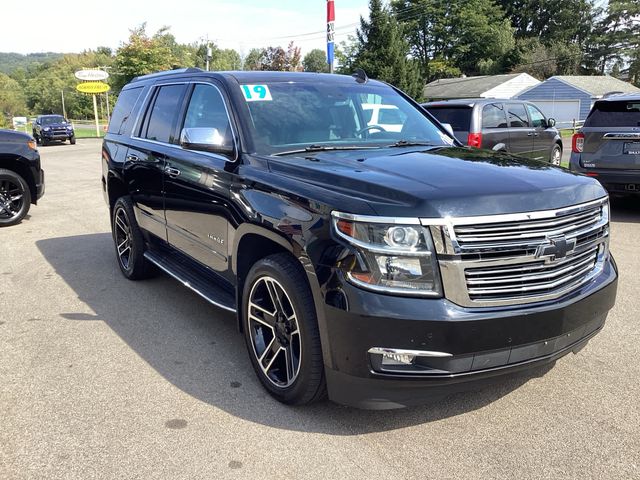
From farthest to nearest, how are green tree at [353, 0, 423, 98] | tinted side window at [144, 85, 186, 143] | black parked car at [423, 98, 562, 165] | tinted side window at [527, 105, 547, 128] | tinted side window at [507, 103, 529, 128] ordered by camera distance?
1. green tree at [353, 0, 423, 98]
2. tinted side window at [527, 105, 547, 128]
3. tinted side window at [507, 103, 529, 128]
4. black parked car at [423, 98, 562, 165]
5. tinted side window at [144, 85, 186, 143]

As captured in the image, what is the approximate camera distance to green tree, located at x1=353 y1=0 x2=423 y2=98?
38.7 metres

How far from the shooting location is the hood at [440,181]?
9.05ft

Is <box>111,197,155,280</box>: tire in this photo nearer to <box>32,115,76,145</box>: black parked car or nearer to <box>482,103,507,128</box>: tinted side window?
<box>482,103,507,128</box>: tinted side window

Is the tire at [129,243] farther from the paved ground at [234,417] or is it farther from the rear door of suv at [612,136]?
the rear door of suv at [612,136]

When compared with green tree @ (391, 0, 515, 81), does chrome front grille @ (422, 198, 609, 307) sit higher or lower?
lower

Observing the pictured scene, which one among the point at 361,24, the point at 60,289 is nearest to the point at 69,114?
the point at 361,24

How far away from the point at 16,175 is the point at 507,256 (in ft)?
28.5

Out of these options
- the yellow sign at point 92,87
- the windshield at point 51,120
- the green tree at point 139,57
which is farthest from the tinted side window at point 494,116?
the yellow sign at point 92,87

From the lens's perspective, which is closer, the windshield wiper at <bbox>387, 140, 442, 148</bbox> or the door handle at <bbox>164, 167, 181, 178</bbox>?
the windshield wiper at <bbox>387, 140, 442, 148</bbox>

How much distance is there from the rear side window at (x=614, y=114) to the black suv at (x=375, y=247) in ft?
17.8

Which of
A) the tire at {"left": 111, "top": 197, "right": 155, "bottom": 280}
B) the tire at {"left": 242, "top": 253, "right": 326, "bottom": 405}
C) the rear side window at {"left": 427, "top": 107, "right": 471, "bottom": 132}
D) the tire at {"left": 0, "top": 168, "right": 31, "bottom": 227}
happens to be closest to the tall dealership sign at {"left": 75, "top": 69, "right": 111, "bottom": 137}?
the tire at {"left": 0, "top": 168, "right": 31, "bottom": 227}

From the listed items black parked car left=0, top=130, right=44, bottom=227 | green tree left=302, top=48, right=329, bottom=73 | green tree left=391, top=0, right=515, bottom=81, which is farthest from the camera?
green tree left=302, top=48, right=329, bottom=73

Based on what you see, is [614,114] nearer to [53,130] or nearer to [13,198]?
[13,198]

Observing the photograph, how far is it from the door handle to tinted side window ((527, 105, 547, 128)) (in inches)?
396
